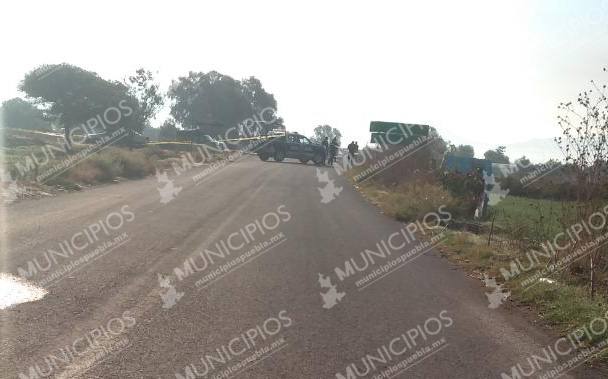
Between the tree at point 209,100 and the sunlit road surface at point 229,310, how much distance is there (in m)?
87.6

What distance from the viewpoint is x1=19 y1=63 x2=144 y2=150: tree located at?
51.8 metres

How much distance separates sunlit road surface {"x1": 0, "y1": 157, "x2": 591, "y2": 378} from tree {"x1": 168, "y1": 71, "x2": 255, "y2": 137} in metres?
87.6

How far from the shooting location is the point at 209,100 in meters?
97.7

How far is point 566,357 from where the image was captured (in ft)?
17.8

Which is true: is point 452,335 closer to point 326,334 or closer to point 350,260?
point 326,334

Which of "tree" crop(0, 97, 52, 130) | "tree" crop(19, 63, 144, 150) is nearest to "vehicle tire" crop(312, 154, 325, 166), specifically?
"tree" crop(19, 63, 144, 150)

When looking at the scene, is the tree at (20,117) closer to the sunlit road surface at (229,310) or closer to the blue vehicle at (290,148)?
the blue vehicle at (290,148)

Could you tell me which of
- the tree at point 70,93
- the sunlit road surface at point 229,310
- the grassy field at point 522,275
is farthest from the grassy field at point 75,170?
the tree at point 70,93

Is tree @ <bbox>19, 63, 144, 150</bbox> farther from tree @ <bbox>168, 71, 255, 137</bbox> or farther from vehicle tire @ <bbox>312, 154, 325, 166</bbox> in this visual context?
tree @ <bbox>168, 71, 255, 137</bbox>

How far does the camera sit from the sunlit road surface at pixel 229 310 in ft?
14.5

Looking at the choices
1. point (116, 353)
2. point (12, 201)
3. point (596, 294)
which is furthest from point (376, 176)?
point (116, 353)

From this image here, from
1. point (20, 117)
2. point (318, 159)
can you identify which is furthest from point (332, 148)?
point (20, 117)

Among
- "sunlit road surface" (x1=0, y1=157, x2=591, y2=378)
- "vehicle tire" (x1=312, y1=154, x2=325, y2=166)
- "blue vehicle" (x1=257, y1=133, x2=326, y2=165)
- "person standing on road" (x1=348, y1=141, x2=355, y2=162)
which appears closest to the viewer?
"sunlit road surface" (x1=0, y1=157, x2=591, y2=378)

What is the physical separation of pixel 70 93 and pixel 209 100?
45331 mm
